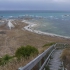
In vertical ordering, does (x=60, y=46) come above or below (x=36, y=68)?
below

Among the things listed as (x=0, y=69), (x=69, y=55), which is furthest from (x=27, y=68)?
(x=69, y=55)

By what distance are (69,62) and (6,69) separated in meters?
5.78

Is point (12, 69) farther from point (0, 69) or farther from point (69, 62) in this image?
point (69, 62)

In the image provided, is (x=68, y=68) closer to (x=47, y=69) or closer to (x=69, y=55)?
(x=47, y=69)

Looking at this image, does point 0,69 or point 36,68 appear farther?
point 36,68

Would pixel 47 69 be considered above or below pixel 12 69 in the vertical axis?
below

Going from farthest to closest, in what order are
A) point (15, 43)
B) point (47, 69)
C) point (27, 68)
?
point (15, 43) < point (47, 69) < point (27, 68)

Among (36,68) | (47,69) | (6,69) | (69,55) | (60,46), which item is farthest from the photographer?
(60,46)

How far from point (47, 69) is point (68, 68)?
47.0 inches

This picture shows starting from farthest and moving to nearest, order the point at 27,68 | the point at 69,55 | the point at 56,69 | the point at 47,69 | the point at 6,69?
the point at 69,55
the point at 56,69
the point at 47,69
the point at 6,69
the point at 27,68

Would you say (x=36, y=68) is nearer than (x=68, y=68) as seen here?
Yes

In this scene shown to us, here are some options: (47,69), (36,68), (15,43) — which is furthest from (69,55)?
(15,43)

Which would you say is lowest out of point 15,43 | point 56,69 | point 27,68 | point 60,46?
point 15,43

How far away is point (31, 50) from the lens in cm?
1522
